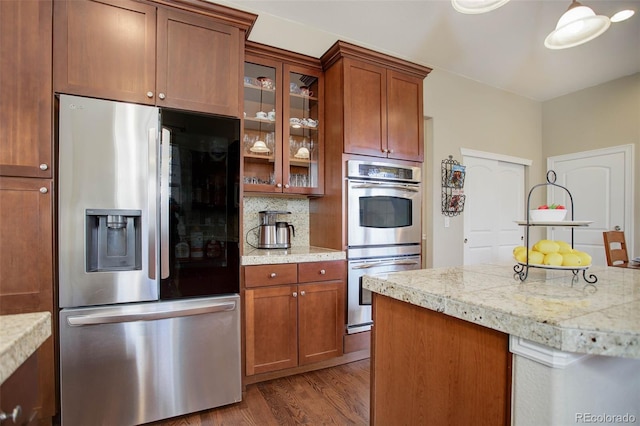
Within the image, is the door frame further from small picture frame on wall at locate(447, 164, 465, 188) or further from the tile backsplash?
the tile backsplash

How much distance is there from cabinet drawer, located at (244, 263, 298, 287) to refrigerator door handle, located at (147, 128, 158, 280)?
1.85 ft

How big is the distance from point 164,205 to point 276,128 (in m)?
1.11

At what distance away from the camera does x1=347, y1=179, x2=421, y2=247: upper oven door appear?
Answer: 2.50 m

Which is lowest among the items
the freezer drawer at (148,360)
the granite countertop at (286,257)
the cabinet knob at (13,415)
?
Result: the freezer drawer at (148,360)

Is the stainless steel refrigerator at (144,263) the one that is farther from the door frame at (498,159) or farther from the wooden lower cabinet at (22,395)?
the door frame at (498,159)

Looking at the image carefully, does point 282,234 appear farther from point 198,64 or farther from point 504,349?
point 504,349

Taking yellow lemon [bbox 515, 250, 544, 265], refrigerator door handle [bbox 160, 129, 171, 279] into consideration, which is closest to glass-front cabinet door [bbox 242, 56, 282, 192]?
refrigerator door handle [bbox 160, 129, 171, 279]

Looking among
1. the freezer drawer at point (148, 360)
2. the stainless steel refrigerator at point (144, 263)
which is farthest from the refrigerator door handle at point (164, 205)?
the freezer drawer at point (148, 360)

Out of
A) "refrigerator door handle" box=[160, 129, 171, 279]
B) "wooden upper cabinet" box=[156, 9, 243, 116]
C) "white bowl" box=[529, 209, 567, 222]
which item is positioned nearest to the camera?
"white bowl" box=[529, 209, 567, 222]

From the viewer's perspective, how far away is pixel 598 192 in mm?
3918

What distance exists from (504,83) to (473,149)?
1005 millimetres

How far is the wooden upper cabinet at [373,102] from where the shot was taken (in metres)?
2.49

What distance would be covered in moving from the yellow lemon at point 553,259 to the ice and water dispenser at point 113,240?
6.19 feet

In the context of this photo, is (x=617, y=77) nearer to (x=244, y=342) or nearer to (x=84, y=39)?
(x=244, y=342)
